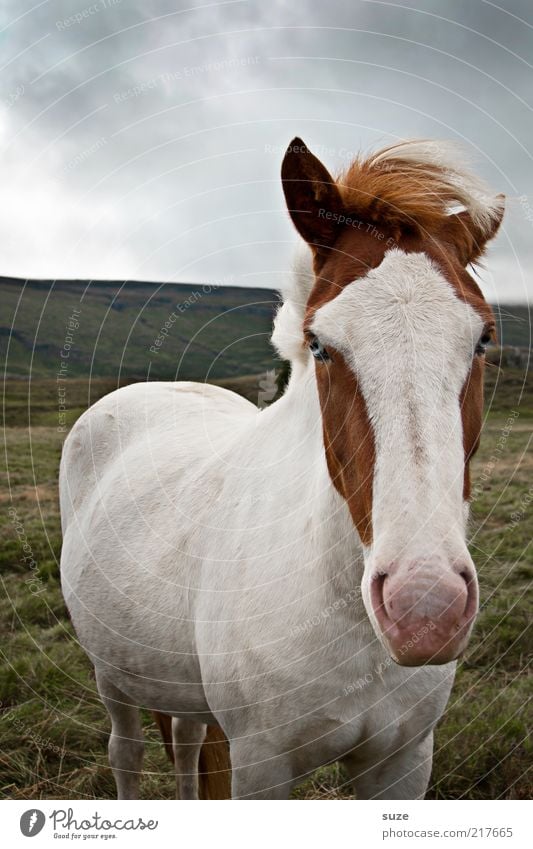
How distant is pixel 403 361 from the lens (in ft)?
5.39

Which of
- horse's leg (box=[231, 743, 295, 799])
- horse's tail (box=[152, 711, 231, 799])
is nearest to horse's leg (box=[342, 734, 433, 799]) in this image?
horse's leg (box=[231, 743, 295, 799])

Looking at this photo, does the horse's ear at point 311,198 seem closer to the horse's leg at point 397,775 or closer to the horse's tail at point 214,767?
the horse's leg at point 397,775

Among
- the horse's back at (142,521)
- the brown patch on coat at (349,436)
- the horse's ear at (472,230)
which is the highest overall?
the horse's ear at (472,230)

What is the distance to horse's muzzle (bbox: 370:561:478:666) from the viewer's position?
1.44 metres

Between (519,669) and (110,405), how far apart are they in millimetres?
3136

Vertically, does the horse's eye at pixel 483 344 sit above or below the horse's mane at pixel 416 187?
below

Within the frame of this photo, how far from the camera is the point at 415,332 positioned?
1673mm

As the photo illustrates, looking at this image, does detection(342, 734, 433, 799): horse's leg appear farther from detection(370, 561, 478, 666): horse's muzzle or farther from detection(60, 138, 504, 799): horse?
detection(370, 561, 478, 666): horse's muzzle

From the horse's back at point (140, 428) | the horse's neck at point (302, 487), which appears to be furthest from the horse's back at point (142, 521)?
the horse's neck at point (302, 487)
